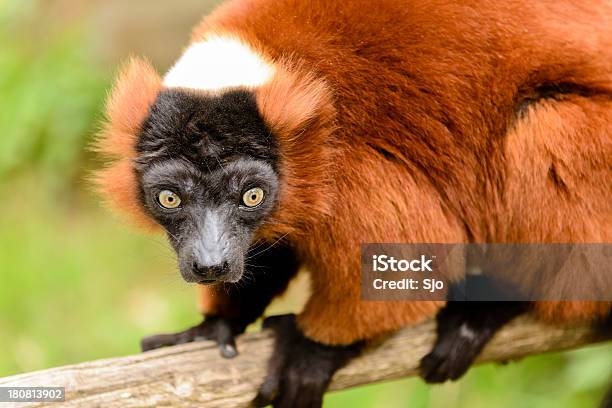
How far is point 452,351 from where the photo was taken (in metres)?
4.04

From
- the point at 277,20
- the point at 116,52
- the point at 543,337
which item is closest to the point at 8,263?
the point at 116,52

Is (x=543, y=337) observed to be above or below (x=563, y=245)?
below

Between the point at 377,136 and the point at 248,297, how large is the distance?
1148 millimetres

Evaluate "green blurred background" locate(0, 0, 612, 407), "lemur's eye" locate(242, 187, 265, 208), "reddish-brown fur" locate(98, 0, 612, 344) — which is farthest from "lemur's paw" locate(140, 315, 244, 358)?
"lemur's eye" locate(242, 187, 265, 208)

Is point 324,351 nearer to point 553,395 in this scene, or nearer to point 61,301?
point 553,395

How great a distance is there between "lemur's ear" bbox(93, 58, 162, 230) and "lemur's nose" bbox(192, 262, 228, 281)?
0.51 m

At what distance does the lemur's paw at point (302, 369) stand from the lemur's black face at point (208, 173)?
67cm

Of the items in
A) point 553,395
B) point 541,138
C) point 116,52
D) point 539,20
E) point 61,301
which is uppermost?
point 116,52

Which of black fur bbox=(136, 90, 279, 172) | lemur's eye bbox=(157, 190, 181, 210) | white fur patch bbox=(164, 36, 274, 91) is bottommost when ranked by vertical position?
lemur's eye bbox=(157, 190, 181, 210)

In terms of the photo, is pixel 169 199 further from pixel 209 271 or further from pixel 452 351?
pixel 452 351

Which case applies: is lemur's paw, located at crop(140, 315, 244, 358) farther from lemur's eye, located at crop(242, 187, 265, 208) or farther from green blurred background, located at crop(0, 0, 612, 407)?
lemur's eye, located at crop(242, 187, 265, 208)

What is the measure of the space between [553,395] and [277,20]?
3529 mm

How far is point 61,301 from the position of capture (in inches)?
265

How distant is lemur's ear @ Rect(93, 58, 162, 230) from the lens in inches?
140
